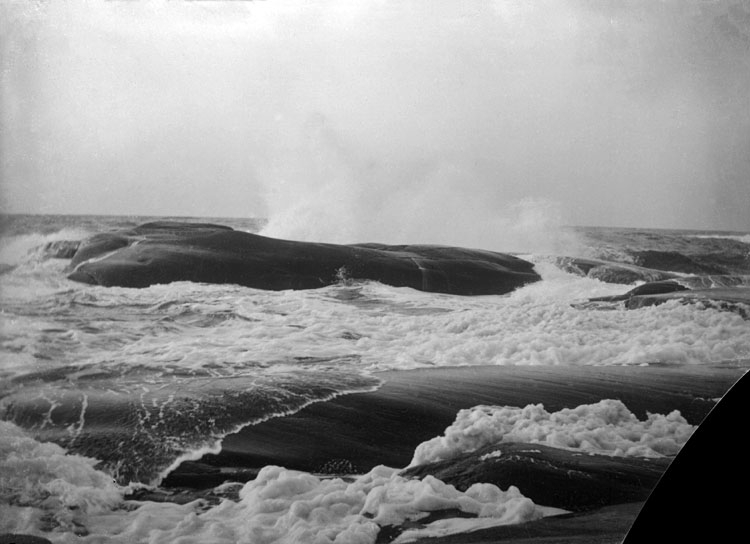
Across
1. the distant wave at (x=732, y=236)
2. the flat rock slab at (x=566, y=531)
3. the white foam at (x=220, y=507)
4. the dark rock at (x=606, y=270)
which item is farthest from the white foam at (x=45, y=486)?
the distant wave at (x=732, y=236)

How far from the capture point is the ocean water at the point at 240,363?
236cm

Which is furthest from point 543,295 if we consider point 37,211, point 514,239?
point 37,211

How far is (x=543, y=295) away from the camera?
9.71 feet

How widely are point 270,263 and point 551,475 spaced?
1241mm

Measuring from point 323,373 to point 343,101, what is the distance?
3.29ft

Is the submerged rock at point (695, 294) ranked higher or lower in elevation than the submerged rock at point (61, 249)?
lower

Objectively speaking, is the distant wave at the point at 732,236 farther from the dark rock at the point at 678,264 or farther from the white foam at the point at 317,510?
the white foam at the point at 317,510

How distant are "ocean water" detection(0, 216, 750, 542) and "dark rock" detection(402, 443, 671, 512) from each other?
0.05 m

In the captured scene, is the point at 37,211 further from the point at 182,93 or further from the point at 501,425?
the point at 501,425

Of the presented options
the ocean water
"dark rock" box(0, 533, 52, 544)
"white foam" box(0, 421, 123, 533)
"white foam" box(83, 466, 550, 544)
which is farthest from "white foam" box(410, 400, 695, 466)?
"dark rock" box(0, 533, 52, 544)

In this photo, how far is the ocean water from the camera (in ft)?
7.73

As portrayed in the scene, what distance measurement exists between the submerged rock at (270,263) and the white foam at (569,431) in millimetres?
527

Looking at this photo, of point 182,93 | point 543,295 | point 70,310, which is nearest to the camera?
point 70,310

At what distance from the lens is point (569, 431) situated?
2.68 m
